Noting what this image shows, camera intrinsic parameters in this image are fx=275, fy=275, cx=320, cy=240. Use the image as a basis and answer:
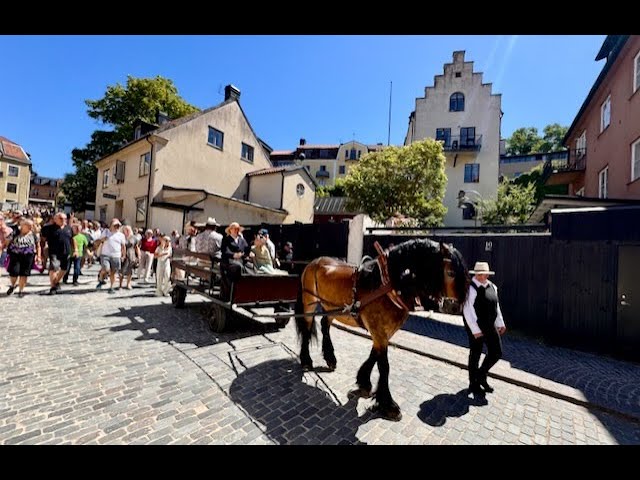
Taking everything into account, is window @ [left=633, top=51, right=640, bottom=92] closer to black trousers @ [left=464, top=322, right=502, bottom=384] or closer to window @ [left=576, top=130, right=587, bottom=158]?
window @ [left=576, top=130, right=587, bottom=158]

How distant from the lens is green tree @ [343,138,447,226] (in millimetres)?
21344

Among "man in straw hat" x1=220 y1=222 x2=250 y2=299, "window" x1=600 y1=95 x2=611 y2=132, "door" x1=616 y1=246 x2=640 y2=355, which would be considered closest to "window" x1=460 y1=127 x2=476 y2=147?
"window" x1=600 y1=95 x2=611 y2=132

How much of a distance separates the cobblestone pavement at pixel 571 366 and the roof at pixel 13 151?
227 ft

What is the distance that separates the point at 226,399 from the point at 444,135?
106 feet

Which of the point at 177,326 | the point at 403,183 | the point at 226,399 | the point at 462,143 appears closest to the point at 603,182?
the point at 403,183

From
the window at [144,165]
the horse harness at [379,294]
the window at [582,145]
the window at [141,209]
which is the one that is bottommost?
the horse harness at [379,294]

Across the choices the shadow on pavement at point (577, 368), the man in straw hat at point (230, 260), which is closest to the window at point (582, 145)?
the shadow on pavement at point (577, 368)

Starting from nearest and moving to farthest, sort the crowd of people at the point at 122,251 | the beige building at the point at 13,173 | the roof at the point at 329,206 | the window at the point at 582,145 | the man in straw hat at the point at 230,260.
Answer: the man in straw hat at the point at 230,260
the crowd of people at the point at 122,251
the window at the point at 582,145
the roof at the point at 329,206
the beige building at the point at 13,173

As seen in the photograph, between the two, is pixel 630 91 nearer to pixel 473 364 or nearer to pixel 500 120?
pixel 473 364

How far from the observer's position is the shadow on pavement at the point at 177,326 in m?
4.99

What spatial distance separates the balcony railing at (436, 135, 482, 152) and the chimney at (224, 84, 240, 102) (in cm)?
2063

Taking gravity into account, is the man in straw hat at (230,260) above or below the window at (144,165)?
below

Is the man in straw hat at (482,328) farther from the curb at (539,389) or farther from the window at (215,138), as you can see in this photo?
the window at (215,138)
